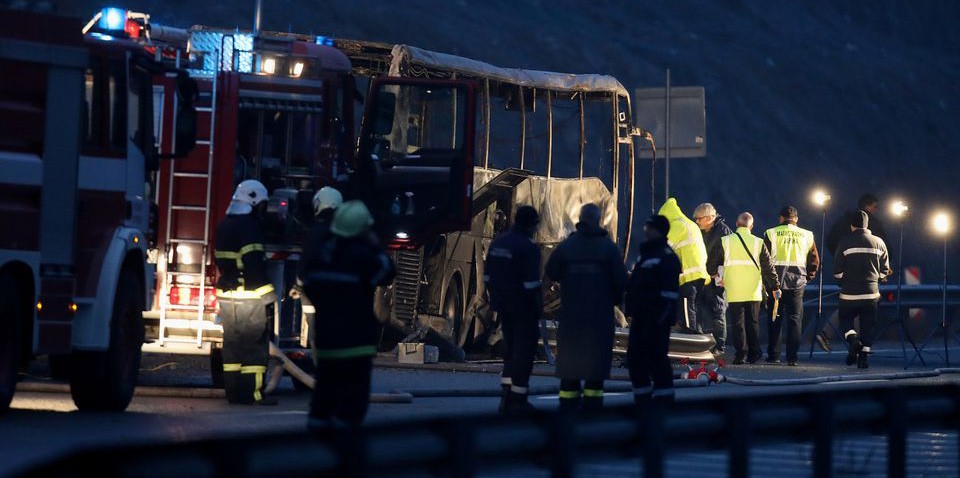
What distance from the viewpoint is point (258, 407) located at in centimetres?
1485

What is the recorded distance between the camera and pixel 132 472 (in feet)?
14.2

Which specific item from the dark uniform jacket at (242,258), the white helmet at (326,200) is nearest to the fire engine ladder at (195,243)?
the dark uniform jacket at (242,258)

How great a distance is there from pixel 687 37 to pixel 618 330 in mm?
48557

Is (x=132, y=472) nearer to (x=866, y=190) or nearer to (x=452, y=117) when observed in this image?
(x=452, y=117)

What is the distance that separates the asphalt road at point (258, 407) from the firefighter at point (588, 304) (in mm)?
888

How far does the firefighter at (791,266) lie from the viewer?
953 inches

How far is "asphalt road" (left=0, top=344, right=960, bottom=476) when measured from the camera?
11.9 m

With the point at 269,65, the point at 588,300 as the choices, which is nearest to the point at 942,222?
the point at 269,65

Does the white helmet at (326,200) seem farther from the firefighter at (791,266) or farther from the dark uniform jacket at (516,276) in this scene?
the firefighter at (791,266)

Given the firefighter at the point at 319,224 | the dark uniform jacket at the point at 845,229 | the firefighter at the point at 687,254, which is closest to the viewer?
the firefighter at the point at 319,224

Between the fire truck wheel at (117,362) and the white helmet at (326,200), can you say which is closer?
the white helmet at (326,200)

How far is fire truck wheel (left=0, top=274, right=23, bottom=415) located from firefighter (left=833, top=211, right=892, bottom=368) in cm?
1325

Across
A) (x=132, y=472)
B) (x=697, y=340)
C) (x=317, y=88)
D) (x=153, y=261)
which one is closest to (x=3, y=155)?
(x=153, y=261)

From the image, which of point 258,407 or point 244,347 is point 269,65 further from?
point 258,407
